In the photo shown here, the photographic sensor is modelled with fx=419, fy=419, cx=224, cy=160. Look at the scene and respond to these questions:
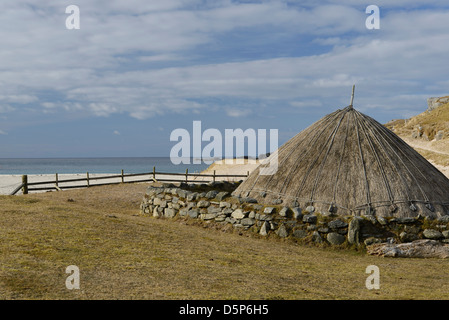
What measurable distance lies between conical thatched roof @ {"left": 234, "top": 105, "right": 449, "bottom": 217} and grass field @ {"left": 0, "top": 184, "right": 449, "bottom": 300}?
5.88 feet

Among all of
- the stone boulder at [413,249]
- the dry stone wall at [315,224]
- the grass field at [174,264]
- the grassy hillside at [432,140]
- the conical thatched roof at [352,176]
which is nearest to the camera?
the grass field at [174,264]

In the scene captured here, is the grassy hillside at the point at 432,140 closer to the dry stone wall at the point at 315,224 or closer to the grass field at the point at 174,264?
the dry stone wall at the point at 315,224

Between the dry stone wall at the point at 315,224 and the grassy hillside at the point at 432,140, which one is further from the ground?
the grassy hillside at the point at 432,140

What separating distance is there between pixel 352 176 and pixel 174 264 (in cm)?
738

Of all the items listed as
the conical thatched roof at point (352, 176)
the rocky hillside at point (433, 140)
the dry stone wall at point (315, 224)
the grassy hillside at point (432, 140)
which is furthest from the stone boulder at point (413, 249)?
the grassy hillside at point (432, 140)

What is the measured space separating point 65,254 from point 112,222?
430 cm

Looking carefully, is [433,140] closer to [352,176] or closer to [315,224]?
A: [352,176]

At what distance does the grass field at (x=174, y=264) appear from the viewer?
284 inches

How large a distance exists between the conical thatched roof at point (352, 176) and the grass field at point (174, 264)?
5.88 feet

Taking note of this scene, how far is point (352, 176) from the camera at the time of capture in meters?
14.0

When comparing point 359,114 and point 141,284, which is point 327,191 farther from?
point 141,284

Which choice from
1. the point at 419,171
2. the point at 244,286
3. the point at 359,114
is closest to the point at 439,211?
the point at 419,171

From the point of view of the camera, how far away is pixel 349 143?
15.0m

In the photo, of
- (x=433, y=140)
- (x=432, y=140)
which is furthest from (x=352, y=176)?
(x=432, y=140)
